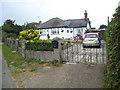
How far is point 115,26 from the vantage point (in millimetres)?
2615

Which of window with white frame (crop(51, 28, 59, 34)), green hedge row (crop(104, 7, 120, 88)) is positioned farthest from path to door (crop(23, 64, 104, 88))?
window with white frame (crop(51, 28, 59, 34))

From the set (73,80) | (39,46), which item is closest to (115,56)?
(73,80)

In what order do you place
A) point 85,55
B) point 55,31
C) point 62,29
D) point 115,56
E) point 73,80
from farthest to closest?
point 55,31 < point 62,29 < point 85,55 < point 73,80 < point 115,56

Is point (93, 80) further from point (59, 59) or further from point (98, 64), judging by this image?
point (59, 59)

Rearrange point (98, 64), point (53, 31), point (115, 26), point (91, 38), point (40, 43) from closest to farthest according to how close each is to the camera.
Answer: point (115, 26)
point (98, 64)
point (40, 43)
point (91, 38)
point (53, 31)

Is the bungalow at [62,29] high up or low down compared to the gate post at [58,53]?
up

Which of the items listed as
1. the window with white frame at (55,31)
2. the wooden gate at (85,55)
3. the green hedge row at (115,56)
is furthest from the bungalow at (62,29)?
the green hedge row at (115,56)

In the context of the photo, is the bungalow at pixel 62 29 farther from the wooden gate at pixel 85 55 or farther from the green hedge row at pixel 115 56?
the green hedge row at pixel 115 56

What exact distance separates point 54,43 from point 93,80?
3.03m

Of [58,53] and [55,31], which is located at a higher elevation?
[55,31]

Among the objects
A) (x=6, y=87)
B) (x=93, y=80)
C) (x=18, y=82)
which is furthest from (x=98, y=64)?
(x=6, y=87)

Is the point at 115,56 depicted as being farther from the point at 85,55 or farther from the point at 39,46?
the point at 39,46

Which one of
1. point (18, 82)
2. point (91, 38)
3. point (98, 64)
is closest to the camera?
point (18, 82)

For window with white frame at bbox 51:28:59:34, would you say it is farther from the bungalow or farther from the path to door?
the path to door
